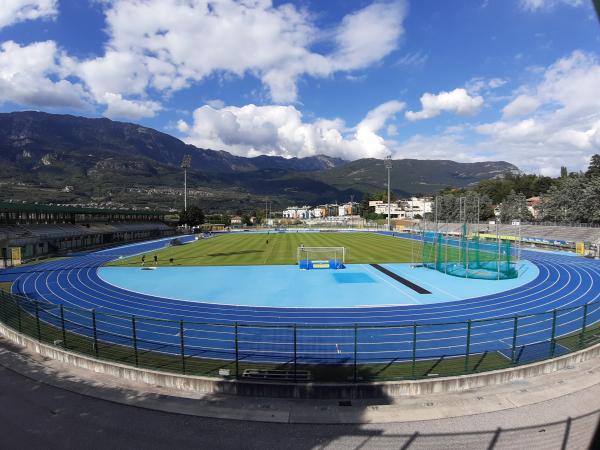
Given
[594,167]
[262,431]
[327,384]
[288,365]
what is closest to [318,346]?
[288,365]

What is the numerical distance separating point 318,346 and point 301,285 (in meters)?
13.2

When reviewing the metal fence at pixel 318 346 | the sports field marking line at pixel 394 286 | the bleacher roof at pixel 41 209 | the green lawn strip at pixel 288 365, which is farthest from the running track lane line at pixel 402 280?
the bleacher roof at pixel 41 209

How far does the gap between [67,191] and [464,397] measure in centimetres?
21143

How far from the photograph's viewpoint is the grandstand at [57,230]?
145ft

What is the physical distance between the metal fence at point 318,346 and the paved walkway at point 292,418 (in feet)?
3.89

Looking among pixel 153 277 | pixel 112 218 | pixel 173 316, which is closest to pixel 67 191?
pixel 112 218

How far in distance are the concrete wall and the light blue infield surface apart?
10.9 m

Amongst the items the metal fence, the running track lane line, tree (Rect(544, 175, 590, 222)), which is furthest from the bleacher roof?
tree (Rect(544, 175, 590, 222))

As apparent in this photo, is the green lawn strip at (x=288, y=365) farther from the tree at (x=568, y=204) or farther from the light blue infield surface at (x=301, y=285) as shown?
the tree at (x=568, y=204)

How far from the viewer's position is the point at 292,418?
8.84 metres

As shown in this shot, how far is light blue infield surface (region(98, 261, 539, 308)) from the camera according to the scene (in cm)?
2305

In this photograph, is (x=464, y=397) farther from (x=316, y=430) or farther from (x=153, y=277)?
(x=153, y=277)

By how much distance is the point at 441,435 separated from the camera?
8070 millimetres

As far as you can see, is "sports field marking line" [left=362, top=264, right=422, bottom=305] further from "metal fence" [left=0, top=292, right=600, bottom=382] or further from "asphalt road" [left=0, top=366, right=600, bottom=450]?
"asphalt road" [left=0, top=366, right=600, bottom=450]
